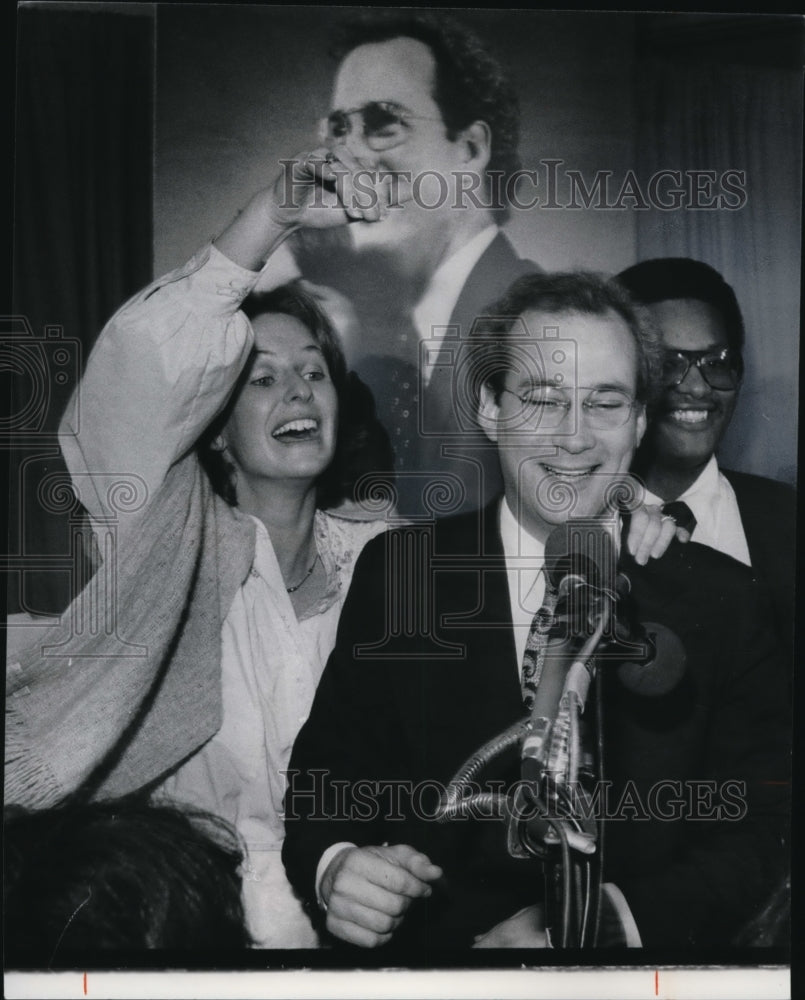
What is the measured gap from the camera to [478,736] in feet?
8.06

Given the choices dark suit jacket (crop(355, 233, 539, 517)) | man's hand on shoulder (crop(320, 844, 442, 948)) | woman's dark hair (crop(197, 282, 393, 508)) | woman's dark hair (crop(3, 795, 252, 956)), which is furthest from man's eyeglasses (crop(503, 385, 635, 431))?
woman's dark hair (crop(3, 795, 252, 956))

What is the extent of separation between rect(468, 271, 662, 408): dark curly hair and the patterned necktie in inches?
19.7

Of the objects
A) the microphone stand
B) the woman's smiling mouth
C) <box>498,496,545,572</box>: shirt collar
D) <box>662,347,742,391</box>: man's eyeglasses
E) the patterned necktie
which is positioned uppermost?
<box>662,347,742,391</box>: man's eyeglasses

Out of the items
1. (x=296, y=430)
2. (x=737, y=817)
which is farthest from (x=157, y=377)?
(x=737, y=817)

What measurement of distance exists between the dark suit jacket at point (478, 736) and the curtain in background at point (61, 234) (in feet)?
2.38

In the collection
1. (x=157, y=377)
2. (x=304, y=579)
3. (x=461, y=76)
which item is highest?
(x=461, y=76)

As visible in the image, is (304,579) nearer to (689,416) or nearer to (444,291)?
(444,291)

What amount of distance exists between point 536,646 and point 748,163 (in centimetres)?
124

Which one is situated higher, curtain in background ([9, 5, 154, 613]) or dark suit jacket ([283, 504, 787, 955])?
curtain in background ([9, 5, 154, 613])

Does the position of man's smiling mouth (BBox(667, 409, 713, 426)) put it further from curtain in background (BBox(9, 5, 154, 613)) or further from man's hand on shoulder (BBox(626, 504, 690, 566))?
curtain in background (BBox(9, 5, 154, 613))

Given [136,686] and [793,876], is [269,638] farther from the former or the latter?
[793,876]

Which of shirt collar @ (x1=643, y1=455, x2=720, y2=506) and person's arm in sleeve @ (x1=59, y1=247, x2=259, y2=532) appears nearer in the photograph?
person's arm in sleeve @ (x1=59, y1=247, x2=259, y2=532)

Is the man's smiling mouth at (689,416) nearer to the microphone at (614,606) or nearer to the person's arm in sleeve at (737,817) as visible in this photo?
the microphone at (614,606)

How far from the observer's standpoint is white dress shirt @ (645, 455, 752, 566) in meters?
2.51
